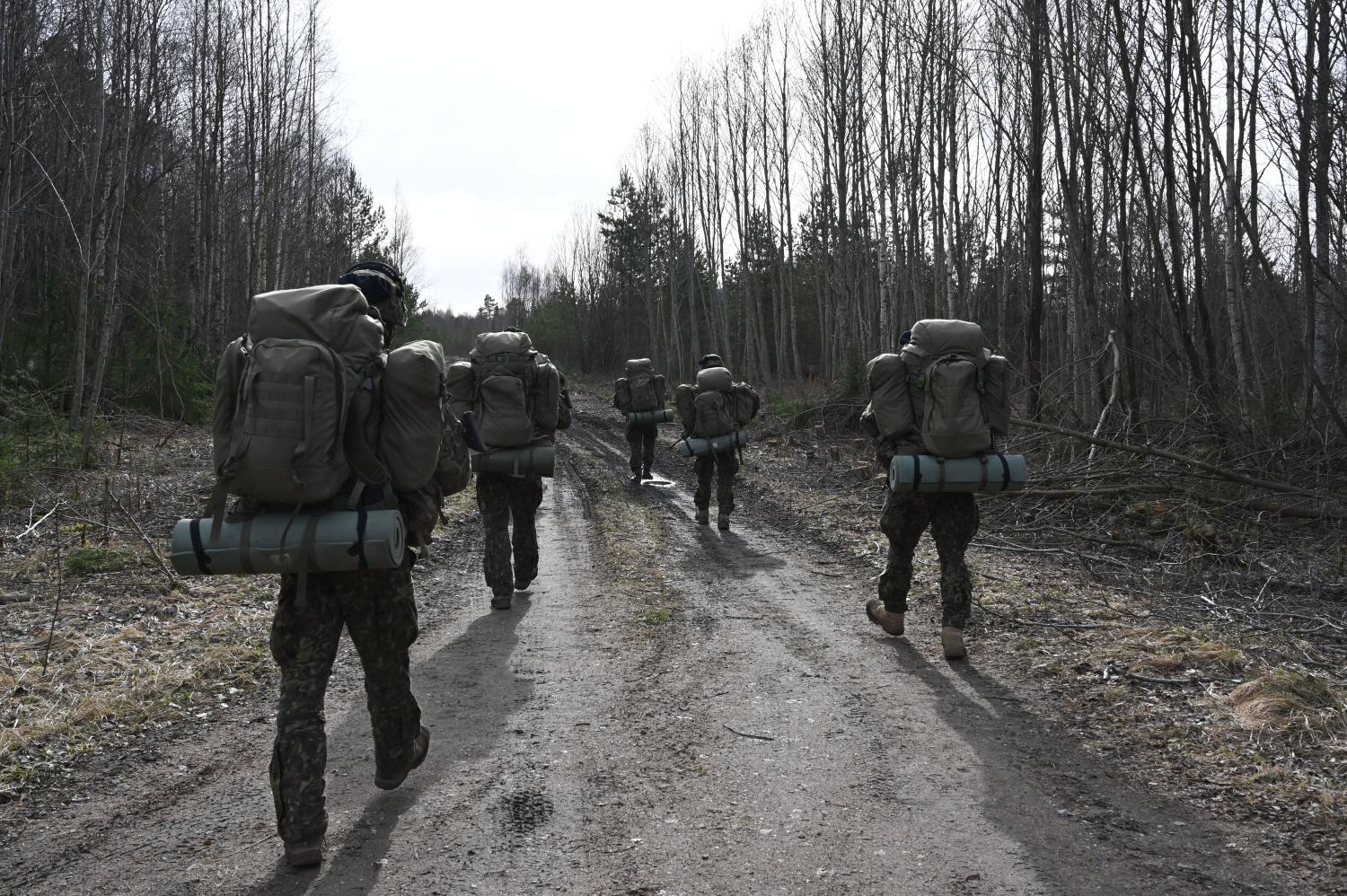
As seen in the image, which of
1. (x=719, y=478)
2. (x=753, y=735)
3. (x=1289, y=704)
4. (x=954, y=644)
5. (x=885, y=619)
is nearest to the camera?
(x=753, y=735)

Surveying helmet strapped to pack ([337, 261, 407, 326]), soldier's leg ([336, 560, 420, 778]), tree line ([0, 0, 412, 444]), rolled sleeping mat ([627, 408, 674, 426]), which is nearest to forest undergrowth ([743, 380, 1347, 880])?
rolled sleeping mat ([627, 408, 674, 426])

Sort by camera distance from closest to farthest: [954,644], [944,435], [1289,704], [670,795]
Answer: [670,795] → [1289,704] → [944,435] → [954,644]

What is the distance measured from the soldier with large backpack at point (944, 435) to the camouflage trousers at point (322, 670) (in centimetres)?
298

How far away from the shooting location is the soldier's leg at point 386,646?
10.6 ft

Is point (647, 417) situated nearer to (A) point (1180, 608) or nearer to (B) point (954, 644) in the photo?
(A) point (1180, 608)

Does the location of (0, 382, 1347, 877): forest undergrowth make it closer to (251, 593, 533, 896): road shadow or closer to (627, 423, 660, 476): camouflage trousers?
(251, 593, 533, 896): road shadow

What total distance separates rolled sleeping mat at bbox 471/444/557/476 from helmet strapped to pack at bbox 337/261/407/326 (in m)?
3.21

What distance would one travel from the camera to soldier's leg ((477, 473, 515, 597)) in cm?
689

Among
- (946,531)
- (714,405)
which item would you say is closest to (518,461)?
(946,531)

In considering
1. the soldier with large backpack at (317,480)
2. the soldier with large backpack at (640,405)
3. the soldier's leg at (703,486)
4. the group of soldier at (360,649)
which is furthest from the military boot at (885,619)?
the soldier with large backpack at (640,405)

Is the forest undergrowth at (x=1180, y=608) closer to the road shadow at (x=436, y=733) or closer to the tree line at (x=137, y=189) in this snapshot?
the road shadow at (x=436, y=733)

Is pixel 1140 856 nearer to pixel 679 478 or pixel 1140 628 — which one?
pixel 1140 628

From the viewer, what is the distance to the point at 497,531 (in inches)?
274

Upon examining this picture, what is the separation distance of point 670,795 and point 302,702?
4.61 feet
